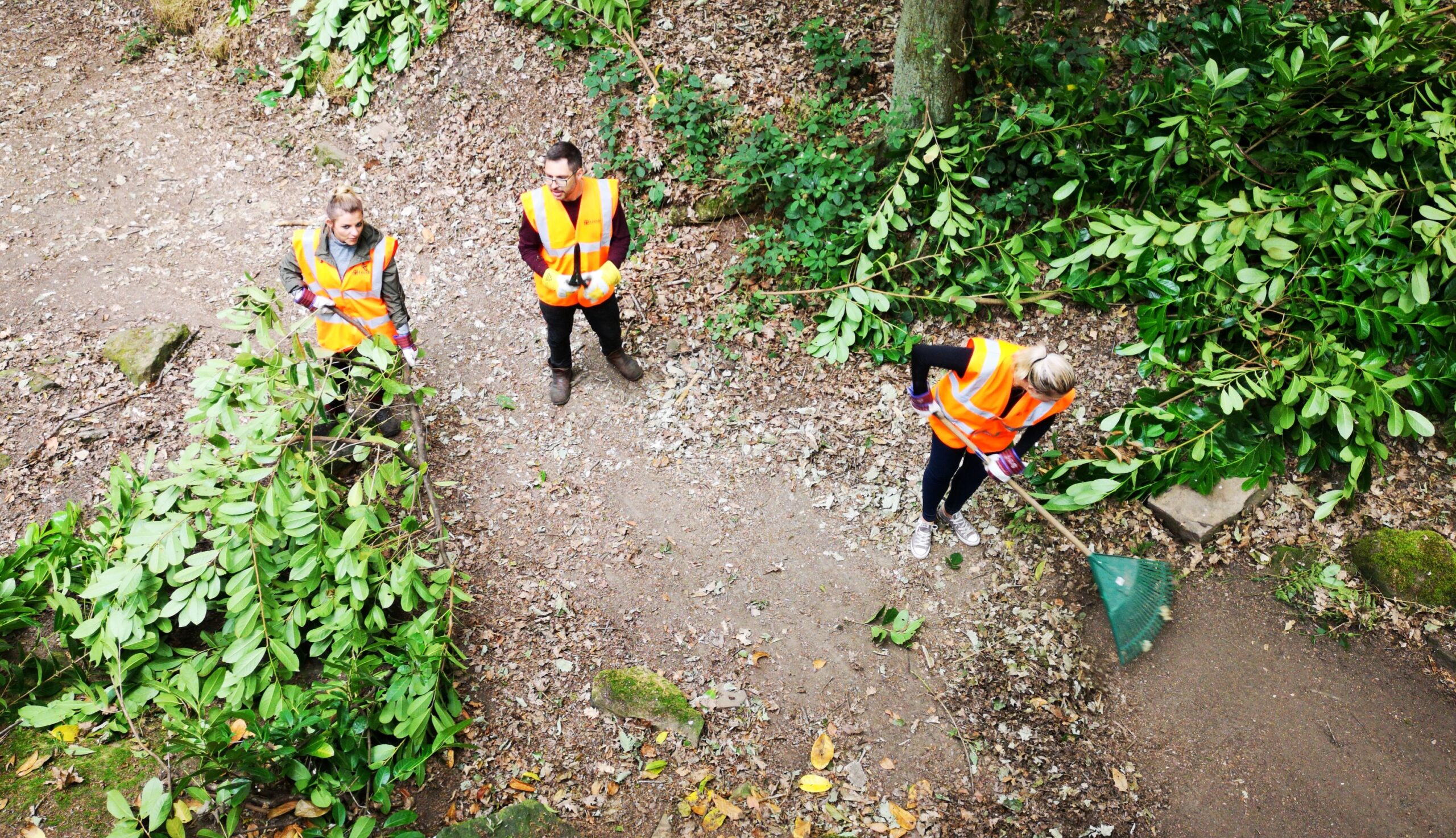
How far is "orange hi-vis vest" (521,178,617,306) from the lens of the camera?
12.4 feet

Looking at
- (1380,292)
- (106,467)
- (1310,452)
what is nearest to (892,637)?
(1310,452)

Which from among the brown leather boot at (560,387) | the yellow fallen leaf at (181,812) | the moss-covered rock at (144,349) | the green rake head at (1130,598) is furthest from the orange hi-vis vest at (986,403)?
the moss-covered rock at (144,349)

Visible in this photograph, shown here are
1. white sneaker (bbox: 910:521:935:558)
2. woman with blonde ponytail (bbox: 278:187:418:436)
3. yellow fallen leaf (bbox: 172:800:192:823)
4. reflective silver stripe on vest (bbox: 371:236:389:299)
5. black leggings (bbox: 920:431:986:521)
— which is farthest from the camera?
white sneaker (bbox: 910:521:935:558)

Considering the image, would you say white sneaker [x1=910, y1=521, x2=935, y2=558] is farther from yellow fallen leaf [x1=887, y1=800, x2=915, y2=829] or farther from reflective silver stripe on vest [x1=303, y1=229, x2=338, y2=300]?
reflective silver stripe on vest [x1=303, y1=229, x2=338, y2=300]

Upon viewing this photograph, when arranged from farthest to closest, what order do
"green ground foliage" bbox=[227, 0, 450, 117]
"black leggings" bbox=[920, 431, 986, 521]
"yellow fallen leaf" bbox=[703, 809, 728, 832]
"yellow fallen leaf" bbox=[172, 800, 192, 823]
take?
1. "green ground foliage" bbox=[227, 0, 450, 117]
2. "black leggings" bbox=[920, 431, 986, 521]
3. "yellow fallen leaf" bbox=[703, 809, 728, 832]
4. "yellow fallen leaf" bbox=[172, 800, 192, 823]

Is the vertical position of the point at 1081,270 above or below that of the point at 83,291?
above

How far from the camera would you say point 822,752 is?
10.6 ft

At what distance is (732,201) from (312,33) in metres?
4.62

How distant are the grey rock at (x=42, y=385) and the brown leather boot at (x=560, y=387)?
Result: 126 inches

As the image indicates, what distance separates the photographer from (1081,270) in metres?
4.41

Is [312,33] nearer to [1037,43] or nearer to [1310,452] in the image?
[1037,43]

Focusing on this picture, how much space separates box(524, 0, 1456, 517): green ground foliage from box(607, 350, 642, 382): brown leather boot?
2.52ft

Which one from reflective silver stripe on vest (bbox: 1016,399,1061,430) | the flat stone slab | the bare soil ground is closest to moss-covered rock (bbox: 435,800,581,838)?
the bare soil ground

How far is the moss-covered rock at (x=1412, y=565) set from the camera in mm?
3514
